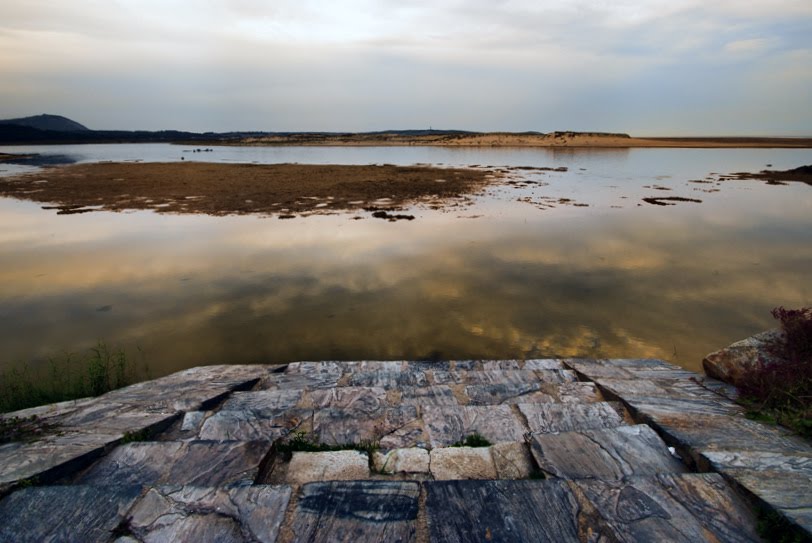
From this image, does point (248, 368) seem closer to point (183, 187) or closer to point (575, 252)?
point (575, 252)

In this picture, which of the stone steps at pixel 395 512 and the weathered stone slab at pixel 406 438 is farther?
the weathered stone slab at pixel 406 438

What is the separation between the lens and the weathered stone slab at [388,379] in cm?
514

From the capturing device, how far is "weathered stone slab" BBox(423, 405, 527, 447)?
3.70m

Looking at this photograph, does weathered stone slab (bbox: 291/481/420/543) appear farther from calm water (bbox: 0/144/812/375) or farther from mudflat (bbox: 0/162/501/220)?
mudflat (bbox: 0/162/501/220)

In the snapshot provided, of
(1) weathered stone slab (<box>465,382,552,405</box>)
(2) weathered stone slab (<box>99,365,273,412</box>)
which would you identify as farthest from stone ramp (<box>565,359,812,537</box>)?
(2) weathered stone slab (<box>99,365,273,412</box>)

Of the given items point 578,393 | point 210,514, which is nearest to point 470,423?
point 578,393

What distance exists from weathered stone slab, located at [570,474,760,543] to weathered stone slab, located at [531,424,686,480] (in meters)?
0.19

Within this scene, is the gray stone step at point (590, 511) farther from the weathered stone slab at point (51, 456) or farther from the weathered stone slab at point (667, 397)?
the weathered stone slab at point (51, 456)

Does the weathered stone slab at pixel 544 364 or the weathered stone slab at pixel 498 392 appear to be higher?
the weathered stone slab at pixel 498 392

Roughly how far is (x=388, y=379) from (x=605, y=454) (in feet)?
9.11

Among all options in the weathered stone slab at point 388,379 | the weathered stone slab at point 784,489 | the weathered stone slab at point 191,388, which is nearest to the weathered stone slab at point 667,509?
the weathered stone slab at point 784,489

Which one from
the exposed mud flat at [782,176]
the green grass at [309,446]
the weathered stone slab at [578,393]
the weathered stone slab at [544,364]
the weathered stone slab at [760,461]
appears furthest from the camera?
the exposed mud flat at [782,176]

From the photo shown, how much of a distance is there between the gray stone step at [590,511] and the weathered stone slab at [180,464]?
139 cm

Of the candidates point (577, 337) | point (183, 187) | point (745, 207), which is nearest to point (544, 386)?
point (577, 337)
